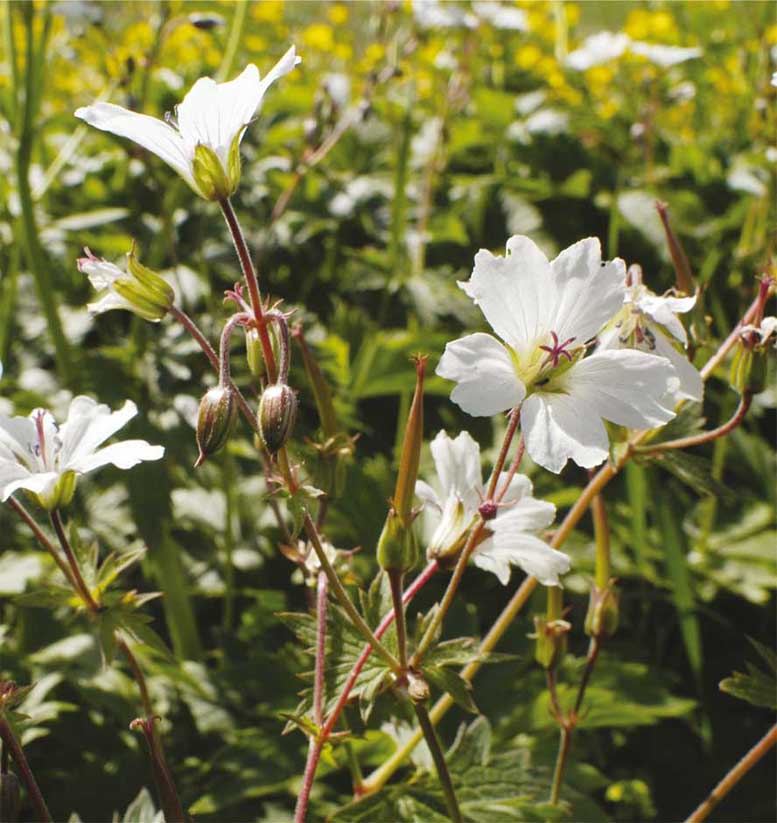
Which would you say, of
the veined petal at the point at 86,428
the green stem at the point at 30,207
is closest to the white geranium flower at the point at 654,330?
the veined petal at the point at 86,428

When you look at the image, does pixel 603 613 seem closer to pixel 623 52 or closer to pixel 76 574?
pixel 76 574

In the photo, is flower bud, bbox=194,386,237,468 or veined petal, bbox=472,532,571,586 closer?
flower bud, bbox=194,386,237,468

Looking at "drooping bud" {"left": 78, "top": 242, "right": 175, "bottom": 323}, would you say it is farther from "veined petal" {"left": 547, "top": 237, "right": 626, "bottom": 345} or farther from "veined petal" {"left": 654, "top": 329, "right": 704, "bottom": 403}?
"veined petal" {"left": 654, "top": 329, "right": 704, "bottom": 403}

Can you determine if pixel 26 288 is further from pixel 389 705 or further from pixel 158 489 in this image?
pixel 389 705

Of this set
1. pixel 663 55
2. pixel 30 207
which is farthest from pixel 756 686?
pixel 663 55

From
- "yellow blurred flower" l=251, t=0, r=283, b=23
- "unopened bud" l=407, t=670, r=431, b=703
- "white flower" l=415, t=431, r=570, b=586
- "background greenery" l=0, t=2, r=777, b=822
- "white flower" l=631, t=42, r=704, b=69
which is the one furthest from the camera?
"yellow blurred flower" l=251, t=0, r=283, b=23

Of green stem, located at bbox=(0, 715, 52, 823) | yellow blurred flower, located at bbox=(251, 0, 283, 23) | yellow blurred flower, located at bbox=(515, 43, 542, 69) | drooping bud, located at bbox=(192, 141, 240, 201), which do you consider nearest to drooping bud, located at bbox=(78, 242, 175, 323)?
drooping bud, located at bbox=(192, 141, 240, 201)

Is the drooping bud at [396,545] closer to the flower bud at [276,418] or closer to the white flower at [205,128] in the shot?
the flower bud at [276,418]

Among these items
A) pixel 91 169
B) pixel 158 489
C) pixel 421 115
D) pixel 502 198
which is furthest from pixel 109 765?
pixel 421 115
